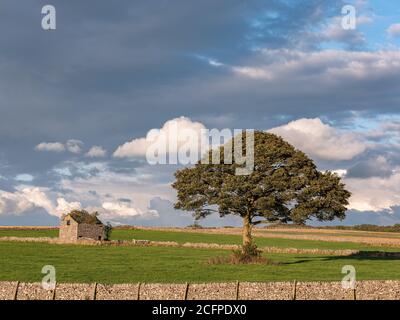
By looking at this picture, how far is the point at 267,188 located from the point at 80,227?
53441 millimetres

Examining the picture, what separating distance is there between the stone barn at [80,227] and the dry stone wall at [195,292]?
72126mm

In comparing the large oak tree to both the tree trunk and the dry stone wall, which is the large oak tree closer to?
the tree trunk

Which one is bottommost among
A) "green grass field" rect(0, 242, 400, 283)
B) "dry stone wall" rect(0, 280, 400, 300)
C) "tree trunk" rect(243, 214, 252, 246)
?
"green grass field" rect(0, 242, 400, 283)

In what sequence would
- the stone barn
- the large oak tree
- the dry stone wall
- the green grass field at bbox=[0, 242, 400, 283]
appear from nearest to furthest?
1. the dry stone wall
2. the green grass field at bbox=[0, 242, 400, 283]
3. the large oak tree
4. the stone barn

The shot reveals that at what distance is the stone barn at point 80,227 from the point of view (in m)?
112

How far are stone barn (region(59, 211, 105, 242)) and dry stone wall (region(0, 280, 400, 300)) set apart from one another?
72126 millimetres

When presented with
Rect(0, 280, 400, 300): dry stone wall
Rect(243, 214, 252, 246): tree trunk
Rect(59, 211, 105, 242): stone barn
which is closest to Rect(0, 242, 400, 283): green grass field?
Rect(243, 214, 252, 246): tree trunk

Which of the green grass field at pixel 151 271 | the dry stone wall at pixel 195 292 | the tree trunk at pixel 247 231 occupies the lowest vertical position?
the green grass field at pixel 151 271

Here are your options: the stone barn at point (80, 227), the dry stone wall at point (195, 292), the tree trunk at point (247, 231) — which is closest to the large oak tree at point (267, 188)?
the tree trunk at point (247, 231)

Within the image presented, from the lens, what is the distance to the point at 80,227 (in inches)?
4405

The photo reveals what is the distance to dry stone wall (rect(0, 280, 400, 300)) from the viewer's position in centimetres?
3491

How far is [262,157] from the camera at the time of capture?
219 feet

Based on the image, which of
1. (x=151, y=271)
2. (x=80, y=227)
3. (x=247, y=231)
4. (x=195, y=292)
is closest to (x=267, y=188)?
(x=247, y=231)

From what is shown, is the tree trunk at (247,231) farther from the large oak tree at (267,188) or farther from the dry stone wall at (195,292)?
the dry stone wall at (195,292)
